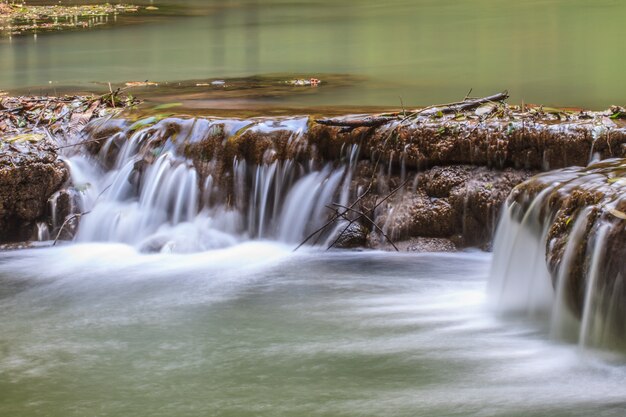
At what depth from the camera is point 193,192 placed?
8.62 metres

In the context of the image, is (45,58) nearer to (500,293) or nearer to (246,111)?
(246,111)

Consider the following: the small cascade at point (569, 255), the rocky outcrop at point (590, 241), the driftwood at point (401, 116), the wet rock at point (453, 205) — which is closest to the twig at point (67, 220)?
the driftwood at point (401, 116)

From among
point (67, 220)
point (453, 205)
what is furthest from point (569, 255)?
point (67, 220)

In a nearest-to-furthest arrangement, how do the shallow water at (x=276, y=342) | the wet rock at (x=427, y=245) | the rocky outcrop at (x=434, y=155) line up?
the shallow water at (x=276, y=342)
the rocky outcrop at (x=434, y=155)
the wet rock at (x=427, y=245)

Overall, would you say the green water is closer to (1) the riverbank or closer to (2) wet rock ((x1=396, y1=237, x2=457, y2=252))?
(1) the riverbank

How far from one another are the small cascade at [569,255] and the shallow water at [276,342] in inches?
7.2

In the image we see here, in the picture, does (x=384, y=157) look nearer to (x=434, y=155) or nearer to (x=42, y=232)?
(x=434, y=155)

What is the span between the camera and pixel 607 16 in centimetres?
2395

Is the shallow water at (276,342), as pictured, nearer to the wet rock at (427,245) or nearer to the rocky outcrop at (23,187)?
the wet rock at (427,245)

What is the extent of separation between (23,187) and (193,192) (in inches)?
61.5

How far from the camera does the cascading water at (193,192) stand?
830 cm

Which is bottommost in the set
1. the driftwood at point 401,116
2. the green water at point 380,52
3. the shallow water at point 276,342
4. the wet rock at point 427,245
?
the shallow water at point 276,342

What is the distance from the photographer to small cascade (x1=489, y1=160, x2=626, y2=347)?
17.5 ft

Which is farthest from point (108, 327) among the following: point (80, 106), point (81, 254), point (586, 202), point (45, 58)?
point (45, 58)
